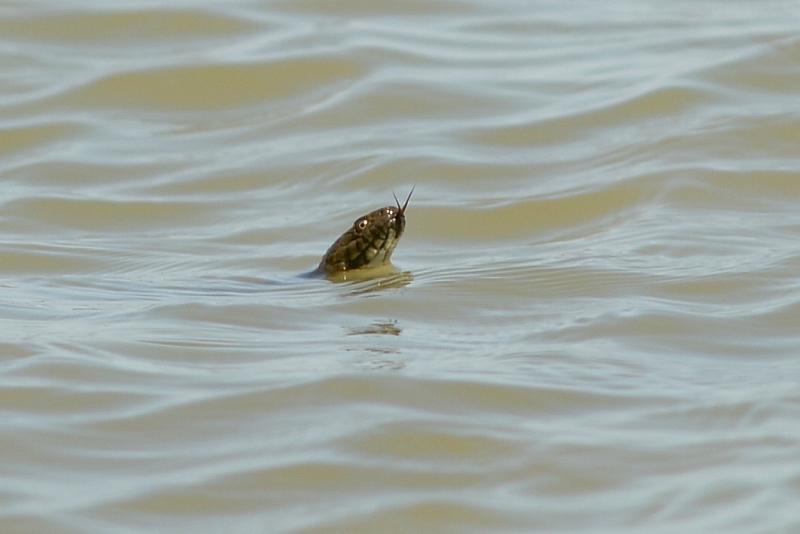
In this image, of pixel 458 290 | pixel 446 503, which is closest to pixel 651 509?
pixel 446 503

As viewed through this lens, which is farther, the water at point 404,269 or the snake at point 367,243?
the snake at point 367,243

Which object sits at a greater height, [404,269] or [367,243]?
[367,243]

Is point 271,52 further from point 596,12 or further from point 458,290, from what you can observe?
point 458,290

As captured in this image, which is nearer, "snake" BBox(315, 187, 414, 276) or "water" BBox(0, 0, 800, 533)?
"water" BBox(0, 0, 800, 533)
